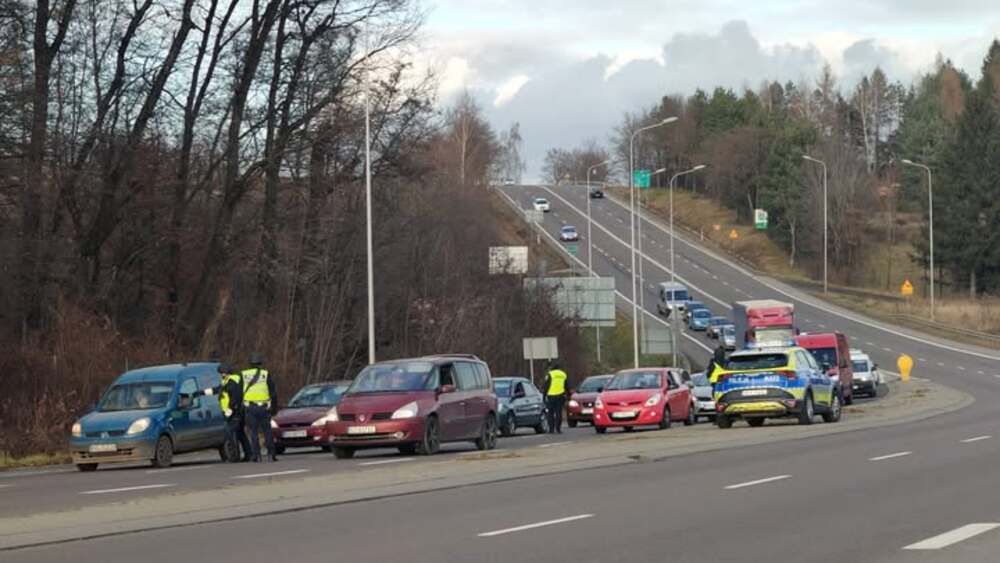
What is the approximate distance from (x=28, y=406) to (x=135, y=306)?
56.7 feet

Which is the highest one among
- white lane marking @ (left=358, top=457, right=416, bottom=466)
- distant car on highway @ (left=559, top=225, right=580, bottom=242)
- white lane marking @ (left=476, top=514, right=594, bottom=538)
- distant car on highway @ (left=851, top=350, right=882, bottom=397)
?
distant car on highway @ (left=559, top=225, right=580, bottom=242)

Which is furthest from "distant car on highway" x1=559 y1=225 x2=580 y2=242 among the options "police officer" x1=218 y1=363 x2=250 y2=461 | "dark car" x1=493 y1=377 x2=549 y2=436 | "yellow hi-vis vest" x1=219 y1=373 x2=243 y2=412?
"yellow hi-vis vest" x1=219 y1=373 x2=243 y2=412

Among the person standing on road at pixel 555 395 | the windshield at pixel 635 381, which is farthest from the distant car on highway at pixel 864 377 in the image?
the person standing on road at pixel 555 395

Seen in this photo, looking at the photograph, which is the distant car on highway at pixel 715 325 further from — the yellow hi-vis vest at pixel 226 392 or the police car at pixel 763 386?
the yellow hi-vis vest at pixel 226 392

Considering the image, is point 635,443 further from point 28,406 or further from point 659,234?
point 659,234

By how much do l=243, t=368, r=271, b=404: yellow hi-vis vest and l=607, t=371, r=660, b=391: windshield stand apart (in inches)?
502

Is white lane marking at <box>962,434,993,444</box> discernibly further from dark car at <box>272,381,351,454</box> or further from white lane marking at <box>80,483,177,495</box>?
white lane marking at <box>80,483,177,495</box>

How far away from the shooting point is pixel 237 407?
27.3 m

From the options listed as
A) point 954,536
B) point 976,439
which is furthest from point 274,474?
point 976,439

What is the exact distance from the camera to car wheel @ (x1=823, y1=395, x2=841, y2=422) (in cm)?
3588

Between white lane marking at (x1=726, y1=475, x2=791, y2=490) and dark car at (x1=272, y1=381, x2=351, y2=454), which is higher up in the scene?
white lane marking at (x1=726, y1=475, x2=791, y2=490)

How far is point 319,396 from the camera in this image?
3416 cm

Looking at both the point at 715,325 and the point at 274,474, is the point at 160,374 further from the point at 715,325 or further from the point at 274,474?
the point at 715,325

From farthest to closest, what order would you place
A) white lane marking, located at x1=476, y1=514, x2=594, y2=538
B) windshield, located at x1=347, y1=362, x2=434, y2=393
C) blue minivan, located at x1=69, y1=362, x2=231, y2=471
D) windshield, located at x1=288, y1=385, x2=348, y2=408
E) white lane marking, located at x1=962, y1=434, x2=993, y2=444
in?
windshield, located at x1=288, y1=385, x2=348, y2=408, windshield, located at x1=347, y1=362, x2=434, y2=393, white lane marking, located at x1=962, y1=434, x2=993, y2=444, blue minivan, located at x1=69, y1=362, x2=231, y2=471, white lane marking, located at x1=476, y1=514, x2=594, y2=538
